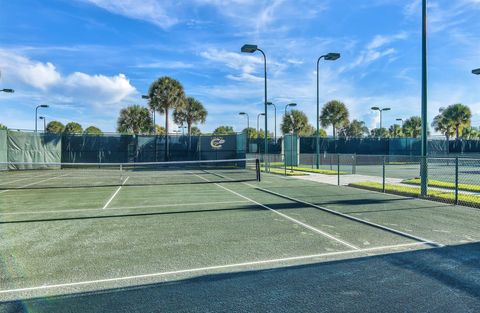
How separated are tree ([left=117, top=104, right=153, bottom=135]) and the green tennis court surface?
59556 mm

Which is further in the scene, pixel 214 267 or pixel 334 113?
pixel 334 113

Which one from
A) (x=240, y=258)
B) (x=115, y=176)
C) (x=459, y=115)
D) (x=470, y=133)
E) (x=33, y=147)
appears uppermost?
(x=459, y=115)

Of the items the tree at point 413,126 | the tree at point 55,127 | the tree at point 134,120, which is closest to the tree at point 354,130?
the tree at point 413,126

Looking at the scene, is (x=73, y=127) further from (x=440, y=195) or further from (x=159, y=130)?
(x=440, y=195)

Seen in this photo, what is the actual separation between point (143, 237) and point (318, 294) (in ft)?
13.1

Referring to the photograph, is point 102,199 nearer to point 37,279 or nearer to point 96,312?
point 37,279

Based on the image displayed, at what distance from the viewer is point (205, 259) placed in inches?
223

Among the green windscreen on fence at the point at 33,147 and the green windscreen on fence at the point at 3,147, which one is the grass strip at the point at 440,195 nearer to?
the green windscreen on fence at the point at 3,147

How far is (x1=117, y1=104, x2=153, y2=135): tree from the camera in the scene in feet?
225

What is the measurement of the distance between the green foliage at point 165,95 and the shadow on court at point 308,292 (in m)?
43.9

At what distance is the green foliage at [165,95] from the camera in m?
47.6

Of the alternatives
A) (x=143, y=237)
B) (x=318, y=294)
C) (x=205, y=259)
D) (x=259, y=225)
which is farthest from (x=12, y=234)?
(x=318, y=294)

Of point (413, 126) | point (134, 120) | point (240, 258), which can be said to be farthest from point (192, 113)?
point (240, 258)

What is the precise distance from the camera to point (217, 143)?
1375 inches
